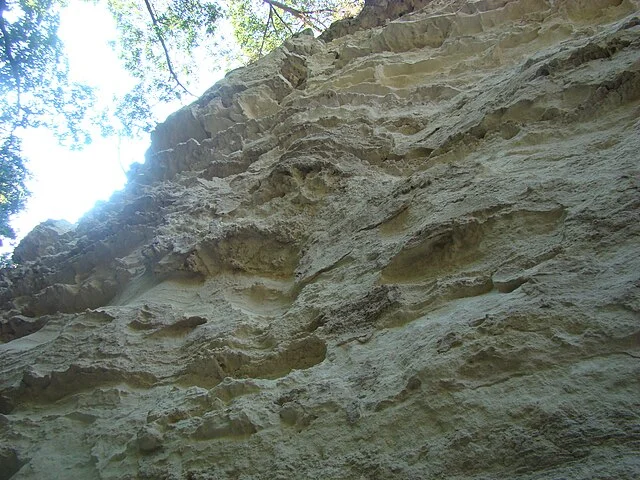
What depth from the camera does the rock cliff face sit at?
2295 millimetres

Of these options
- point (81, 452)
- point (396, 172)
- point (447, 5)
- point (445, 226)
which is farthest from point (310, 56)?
point (81, 452)

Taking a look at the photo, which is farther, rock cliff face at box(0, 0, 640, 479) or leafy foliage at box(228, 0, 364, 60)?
leafy foliage at box(228, 0, 364, 60)

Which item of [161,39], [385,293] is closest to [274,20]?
[161,39]

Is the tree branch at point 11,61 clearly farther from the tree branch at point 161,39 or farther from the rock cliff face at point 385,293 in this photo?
the rock cliff face at point 385,293

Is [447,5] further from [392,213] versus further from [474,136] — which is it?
[392,213]

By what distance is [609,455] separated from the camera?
183 centimetres

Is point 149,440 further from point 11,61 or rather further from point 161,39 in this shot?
point 161,39

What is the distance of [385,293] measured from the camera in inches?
137

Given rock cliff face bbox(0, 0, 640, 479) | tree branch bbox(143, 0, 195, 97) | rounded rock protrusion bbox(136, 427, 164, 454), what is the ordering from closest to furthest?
1. rock cliff face bbox(0, 0, 640, 479)
2. rounded rock protrusion bbox(136, 427, 164, 454)
3. tree branch bbox(143, 0, 195, 97)

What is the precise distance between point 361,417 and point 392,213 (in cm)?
212

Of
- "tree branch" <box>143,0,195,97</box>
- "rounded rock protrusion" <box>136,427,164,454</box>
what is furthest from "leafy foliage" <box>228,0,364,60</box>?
"rounded rock protrusion" <box>136,427,164,454</box>

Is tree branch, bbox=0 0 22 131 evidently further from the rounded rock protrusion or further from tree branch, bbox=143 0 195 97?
the rounded rock protrusion

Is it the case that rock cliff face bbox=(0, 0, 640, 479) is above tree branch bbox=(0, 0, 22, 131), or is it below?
below

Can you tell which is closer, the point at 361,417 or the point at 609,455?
the point at 609,455
